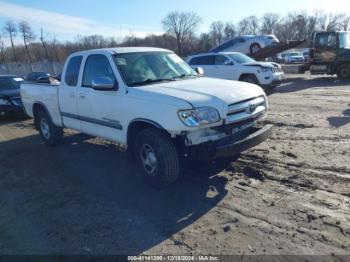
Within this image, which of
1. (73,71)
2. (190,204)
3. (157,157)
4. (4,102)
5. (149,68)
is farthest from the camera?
(4,102)

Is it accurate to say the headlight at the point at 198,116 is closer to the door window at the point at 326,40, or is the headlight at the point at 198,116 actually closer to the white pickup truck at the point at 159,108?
the white pickup truck at the point at 159,108

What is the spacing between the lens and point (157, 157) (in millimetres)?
4566

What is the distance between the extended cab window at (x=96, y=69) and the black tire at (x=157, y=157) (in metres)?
1.20

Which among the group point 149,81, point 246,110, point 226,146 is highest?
point 149,81

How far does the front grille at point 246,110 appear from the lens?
4.52m

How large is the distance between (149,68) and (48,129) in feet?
11.8

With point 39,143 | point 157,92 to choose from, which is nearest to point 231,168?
point 157,92

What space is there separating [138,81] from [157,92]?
688mm

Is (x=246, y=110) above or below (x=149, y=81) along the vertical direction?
below

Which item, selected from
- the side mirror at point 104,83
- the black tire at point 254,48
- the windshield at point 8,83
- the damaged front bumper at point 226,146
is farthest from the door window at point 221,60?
the damaged front bumper at point 226,146

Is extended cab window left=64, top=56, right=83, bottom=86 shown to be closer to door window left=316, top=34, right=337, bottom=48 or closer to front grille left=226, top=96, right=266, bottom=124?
front grille left=226, top=96, right=266, bottom=124

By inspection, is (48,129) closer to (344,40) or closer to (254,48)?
(344,40)

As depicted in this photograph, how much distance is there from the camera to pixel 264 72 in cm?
1409

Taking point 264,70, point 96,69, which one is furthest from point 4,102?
point 264,70
